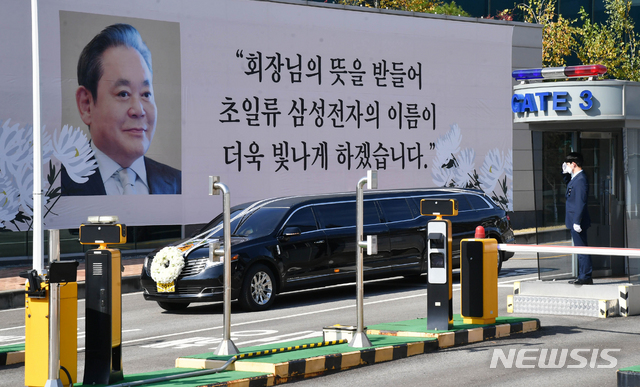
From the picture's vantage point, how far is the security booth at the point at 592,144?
42.7 feet

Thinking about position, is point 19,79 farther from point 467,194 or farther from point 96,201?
point 467,194

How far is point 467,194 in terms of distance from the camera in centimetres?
1728

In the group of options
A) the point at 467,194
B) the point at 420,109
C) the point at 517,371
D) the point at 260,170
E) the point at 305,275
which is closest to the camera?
the point at 517,371

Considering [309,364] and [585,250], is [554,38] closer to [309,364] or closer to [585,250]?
[585,250]

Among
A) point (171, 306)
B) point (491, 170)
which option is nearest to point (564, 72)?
point (171, 306)

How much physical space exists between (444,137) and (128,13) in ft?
34.3

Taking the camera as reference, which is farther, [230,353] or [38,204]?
[38,204]

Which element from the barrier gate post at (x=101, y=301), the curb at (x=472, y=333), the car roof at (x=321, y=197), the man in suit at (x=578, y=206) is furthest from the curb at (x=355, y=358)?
the car roof at (x=321, y=197)

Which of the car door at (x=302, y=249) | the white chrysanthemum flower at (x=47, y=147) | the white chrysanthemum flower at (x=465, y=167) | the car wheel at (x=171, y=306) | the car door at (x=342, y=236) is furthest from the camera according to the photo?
the white chrysanthemum flower at (x=465, y=167)

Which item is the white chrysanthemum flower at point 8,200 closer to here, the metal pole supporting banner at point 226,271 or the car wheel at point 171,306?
the car wheel at point 171,306

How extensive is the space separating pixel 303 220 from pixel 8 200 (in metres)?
8.70

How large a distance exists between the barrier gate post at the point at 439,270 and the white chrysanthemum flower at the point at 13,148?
41.7 ft

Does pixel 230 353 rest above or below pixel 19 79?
below

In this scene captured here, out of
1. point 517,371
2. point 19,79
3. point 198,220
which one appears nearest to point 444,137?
point 198,220
